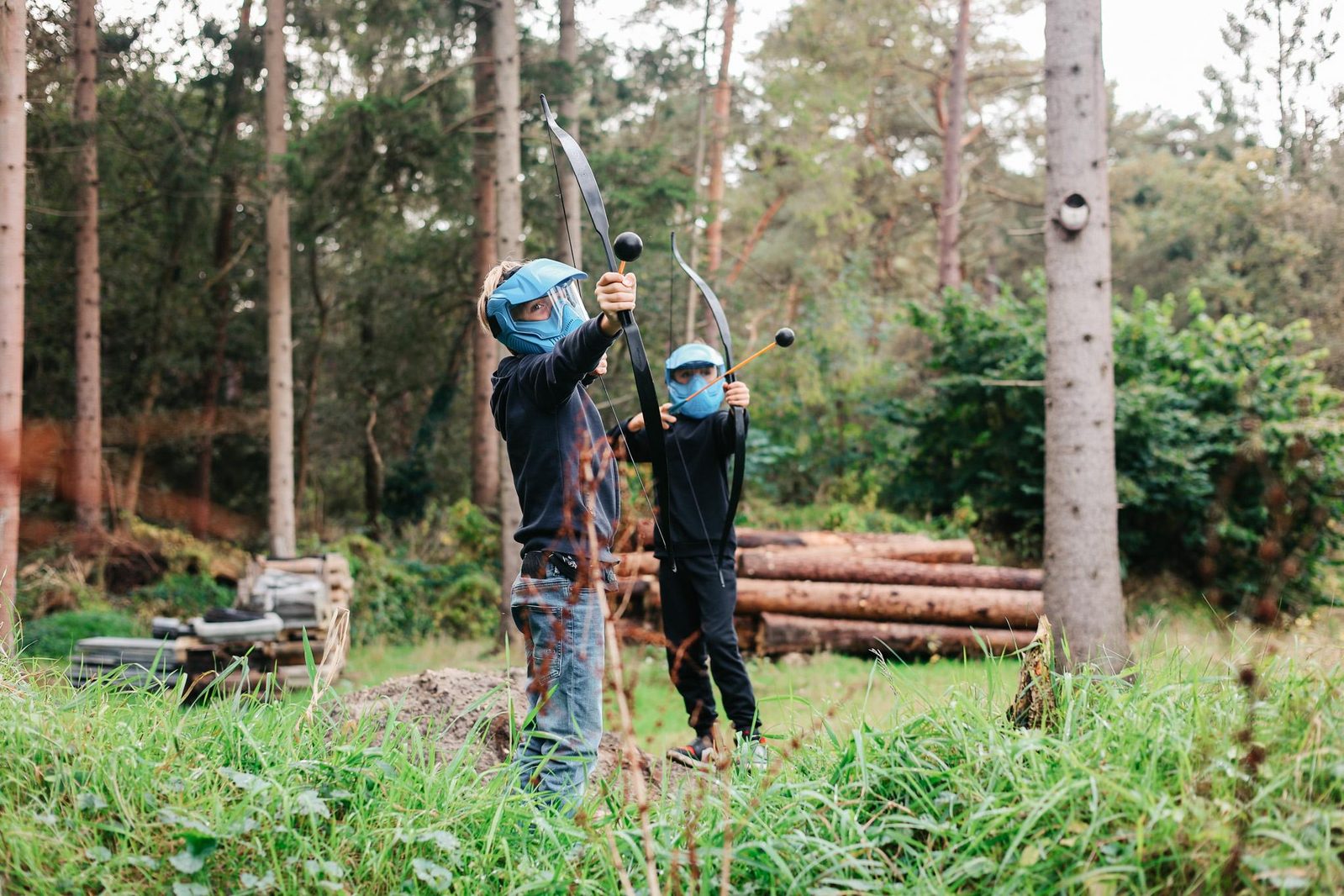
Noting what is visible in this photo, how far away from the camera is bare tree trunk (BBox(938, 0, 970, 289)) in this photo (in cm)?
1741

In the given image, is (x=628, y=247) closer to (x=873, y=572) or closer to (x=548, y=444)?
(x=548, y=444)

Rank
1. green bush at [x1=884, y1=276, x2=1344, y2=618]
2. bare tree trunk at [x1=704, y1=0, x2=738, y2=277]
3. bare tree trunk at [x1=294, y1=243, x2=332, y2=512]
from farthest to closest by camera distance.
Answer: bare tree trunk at [x1=294, y1=243, x2=332, y2=512], bare tree trunk at [x1=704, y1=0, x2=738, y2=277], green bush at [x1=884, y1=276, x2=1344, y2=618]

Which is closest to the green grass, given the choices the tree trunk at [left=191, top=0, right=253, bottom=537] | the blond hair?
the blond hair

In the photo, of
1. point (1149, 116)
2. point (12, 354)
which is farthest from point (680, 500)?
point (1149, 116)

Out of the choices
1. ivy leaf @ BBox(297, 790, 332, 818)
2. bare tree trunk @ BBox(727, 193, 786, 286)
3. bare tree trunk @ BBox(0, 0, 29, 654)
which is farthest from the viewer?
bare tree trunk @ BBox(727, 193, 786, 286)

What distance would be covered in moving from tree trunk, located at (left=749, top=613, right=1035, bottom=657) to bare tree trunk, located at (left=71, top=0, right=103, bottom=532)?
8777mm

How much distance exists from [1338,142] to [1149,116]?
39.6ft

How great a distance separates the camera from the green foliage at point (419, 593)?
11430 mm

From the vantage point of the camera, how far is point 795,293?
2009 centimetres

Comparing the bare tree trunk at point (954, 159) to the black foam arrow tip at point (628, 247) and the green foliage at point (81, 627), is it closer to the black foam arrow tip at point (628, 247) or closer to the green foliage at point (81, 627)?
the green foliage at point (81, 627)

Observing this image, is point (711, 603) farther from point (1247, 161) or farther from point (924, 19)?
point (1247, 161)

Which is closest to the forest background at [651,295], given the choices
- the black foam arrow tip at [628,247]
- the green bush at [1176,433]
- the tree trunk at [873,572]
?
the green bush at [1176,433]

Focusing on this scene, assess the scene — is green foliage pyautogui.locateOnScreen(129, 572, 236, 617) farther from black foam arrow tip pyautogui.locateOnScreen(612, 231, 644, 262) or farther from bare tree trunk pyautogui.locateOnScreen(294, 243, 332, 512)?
black foam arrow tip pyautogui.locateOnScreen(612, 231, 644, 262)

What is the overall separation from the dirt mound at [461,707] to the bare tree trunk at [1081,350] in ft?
10.3
